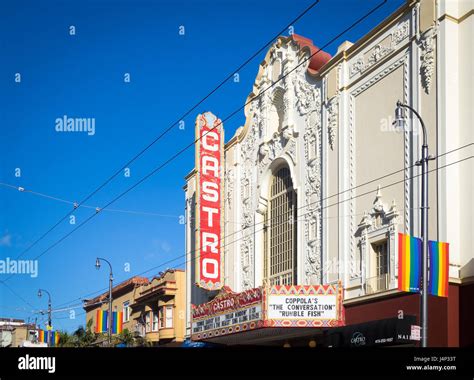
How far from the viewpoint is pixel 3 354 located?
12797 mm

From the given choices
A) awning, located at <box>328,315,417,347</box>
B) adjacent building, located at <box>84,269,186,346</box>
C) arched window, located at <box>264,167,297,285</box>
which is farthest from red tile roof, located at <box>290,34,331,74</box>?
adjacent building, located at <box>84,269,186,346</box>

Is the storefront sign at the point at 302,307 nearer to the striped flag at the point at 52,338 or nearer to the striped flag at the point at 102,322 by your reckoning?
the striped flag at the point at 102,322

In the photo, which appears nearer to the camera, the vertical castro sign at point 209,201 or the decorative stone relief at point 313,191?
the decorative stone relief at point 313,191

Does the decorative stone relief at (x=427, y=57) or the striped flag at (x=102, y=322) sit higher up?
the decorative stone relief at (x=427, y=57)

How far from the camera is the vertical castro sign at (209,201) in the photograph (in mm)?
38375

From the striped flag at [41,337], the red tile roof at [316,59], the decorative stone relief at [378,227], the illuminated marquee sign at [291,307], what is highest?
the red tile roof at [316,59]

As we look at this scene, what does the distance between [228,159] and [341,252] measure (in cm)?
1274

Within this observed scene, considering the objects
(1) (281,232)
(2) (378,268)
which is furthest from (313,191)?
(2) (378,268)

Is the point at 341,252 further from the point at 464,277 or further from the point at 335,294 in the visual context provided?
the point at 464,277

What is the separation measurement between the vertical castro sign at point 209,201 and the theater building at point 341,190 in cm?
6

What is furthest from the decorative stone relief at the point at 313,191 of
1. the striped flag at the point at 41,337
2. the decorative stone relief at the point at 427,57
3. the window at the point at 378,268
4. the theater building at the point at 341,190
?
the striped flag at the point at 41,337

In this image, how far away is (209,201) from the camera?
38.9 meters

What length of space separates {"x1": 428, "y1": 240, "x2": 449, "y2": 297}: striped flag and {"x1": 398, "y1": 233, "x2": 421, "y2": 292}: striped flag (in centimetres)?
37

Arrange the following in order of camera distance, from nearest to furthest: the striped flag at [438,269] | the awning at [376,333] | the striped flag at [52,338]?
1. the striped flag at [438,269]
2. the awning at [376,333]
3. the striped flag at [52,338]
